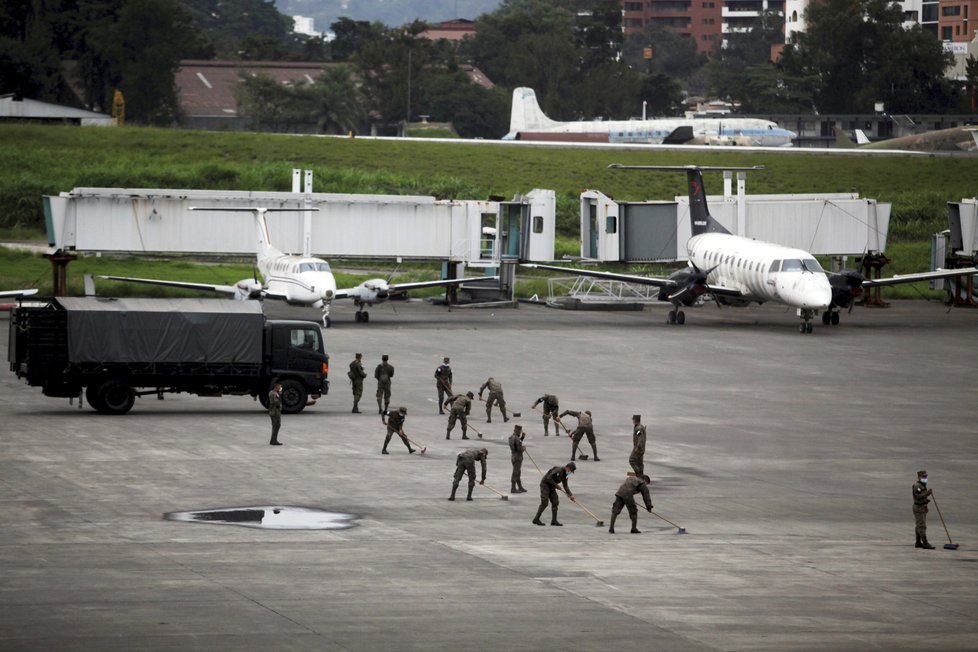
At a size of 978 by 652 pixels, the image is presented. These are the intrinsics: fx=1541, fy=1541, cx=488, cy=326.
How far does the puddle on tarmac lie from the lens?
2458cm

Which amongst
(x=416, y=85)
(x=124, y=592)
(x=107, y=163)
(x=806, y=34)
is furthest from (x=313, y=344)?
(x=806, y=34)

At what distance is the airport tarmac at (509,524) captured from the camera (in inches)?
742

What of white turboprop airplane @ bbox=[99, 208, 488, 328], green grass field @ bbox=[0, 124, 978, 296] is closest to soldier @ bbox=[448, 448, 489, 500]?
white turboprop airplane @ bbox=[99, 208, 488, 328]

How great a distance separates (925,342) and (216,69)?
112 metres

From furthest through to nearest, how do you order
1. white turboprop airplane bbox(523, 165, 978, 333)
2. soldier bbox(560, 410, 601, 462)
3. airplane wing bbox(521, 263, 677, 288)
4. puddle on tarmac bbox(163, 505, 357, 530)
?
airplane wing bbox(521, 263, 677, 288)
white turboprop airplane bbox(523, 165, 978, 333)
soldier bbox(560, 410, 601, 462)
puddle on tarmac bbox(163, 505, 357, 530)

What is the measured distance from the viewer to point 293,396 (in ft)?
121

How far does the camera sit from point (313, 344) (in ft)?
122

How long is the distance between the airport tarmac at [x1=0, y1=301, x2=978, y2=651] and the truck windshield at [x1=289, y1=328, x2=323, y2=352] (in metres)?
1.71

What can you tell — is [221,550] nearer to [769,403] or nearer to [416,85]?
[769,403]

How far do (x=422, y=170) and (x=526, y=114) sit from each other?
41284mm

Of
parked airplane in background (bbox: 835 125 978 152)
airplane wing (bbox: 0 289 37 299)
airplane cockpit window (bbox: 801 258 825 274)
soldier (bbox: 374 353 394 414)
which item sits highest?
parked airplane in background (bbox: 835 125 978 152)

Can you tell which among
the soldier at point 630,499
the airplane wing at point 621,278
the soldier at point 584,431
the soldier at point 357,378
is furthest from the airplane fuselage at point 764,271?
the soldier at point 630,499

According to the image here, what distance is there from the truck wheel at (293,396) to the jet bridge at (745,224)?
34.4 m

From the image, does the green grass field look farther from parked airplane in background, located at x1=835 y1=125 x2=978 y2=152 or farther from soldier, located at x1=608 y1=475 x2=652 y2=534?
soldier, located at x1=608 y1=475 x2=652 y2=534
